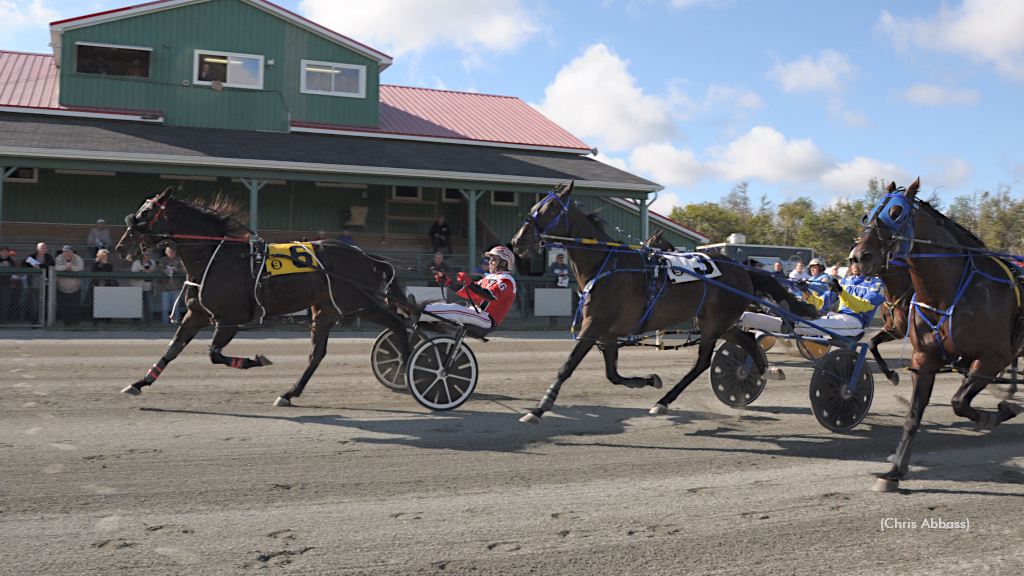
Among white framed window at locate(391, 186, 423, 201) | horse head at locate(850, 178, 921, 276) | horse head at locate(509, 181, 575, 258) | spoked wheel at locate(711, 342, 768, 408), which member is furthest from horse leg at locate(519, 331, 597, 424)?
white framed window at locate(391, 186, 423, 201)

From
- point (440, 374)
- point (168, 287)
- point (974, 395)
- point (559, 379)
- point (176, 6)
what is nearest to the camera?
point (974, 395)

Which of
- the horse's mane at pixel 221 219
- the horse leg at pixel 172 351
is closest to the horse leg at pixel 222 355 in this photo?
the horse leg at pixel 172 351

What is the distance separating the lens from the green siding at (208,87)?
20594 millimetres

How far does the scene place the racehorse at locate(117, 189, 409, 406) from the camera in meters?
7.50

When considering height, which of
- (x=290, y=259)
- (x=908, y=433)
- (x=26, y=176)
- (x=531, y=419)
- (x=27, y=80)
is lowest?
(x=531, y=419)

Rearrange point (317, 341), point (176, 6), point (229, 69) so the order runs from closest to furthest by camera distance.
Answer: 1. point (317, 341)
2. point (176, 6)
3. point (229, 69)

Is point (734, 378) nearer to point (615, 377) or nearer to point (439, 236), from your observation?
point (615, 377)

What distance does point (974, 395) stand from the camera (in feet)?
18.0

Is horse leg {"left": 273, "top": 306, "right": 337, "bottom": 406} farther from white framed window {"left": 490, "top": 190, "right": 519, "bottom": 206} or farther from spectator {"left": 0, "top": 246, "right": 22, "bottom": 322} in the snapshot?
white framed window {"left": 490, "top": 190, "right": 519, "bottom": 206}

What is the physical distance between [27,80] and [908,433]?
79.3ft

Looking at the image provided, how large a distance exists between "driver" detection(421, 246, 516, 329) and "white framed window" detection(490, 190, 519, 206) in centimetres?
1674

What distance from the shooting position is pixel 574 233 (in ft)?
23.7

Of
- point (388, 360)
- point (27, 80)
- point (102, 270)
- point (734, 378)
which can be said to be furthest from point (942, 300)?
point (27, 80)

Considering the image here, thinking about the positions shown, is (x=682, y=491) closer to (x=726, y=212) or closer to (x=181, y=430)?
(x=181, y=430)
